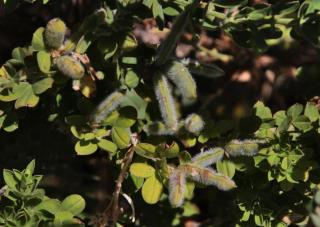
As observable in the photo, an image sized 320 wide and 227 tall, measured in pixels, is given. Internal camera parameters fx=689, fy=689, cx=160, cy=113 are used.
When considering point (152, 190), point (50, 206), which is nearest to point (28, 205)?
point (50, 206)

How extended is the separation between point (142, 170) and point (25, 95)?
0.37 m

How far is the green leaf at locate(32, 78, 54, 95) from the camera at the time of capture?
181cm

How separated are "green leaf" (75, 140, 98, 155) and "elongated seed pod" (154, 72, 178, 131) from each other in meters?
0.21

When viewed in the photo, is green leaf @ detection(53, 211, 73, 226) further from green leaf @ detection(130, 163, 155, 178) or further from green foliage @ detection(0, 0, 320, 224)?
green leaf @ detection(130, 163, 155, 178)

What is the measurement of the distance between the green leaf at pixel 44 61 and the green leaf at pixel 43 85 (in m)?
0.03

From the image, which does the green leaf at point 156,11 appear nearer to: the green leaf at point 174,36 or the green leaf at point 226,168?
the green leaf at point 174,36

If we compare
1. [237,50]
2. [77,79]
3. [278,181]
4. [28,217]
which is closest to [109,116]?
[77,79]

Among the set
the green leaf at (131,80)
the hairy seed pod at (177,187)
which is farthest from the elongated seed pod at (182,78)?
the hairy seed pod at (177,187)

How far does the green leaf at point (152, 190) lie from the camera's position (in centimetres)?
183

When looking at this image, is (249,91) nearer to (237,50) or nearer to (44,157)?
(237,50)

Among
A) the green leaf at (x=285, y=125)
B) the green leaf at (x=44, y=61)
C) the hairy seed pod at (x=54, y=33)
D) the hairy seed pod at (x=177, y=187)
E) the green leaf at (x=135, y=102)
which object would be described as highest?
the hairy seed pod at (x=54, y=33)

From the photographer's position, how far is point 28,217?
1.72m

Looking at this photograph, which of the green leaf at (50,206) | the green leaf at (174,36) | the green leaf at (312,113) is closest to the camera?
the green leaf at (174,36)

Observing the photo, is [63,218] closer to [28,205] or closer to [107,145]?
[28,205]
